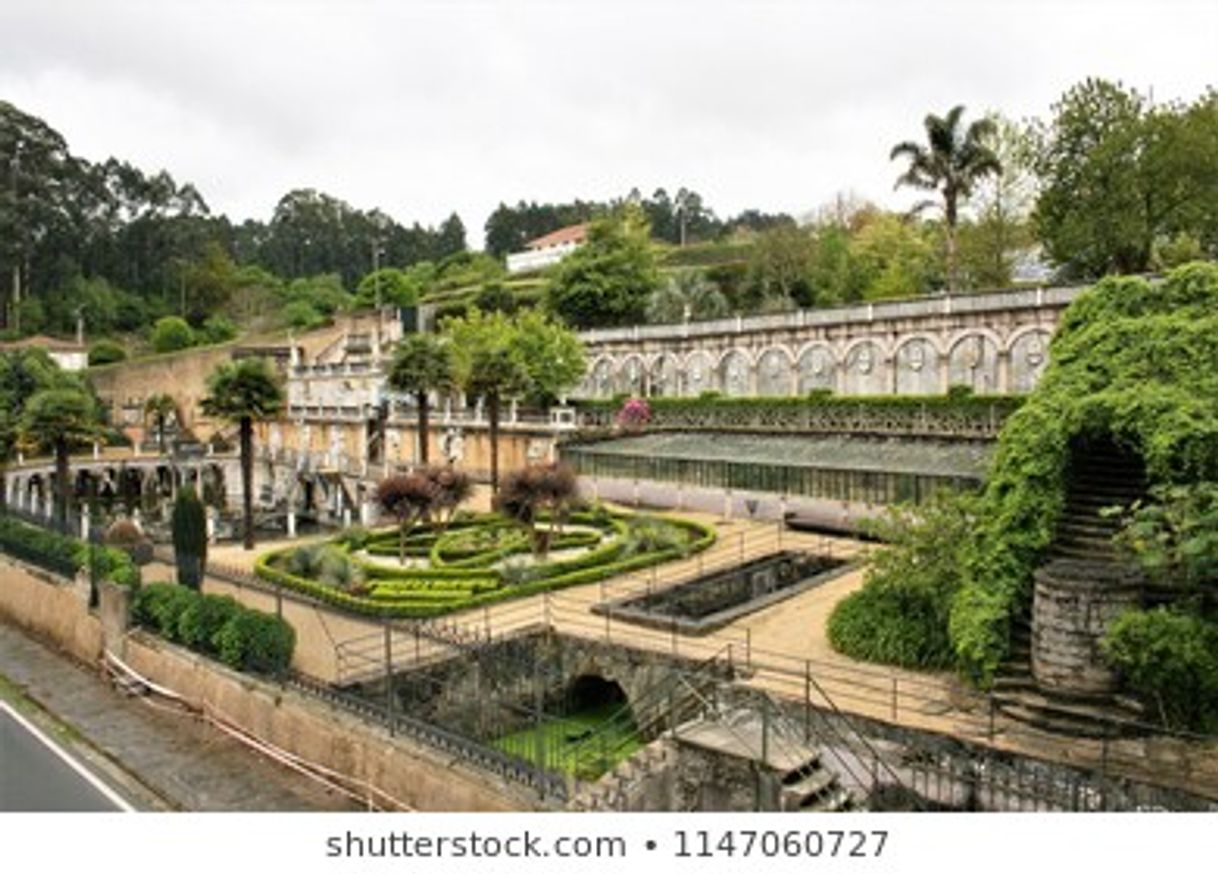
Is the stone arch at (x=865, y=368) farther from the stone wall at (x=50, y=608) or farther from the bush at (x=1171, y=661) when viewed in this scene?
the stone wall at (x=50, y=608)

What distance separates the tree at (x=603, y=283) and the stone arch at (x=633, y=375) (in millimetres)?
8137

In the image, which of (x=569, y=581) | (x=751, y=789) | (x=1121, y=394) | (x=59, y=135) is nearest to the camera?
(x=751, y=789)

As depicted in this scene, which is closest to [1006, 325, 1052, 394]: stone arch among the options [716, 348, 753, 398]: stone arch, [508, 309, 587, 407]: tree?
[716, 348, 753, 398]: stone arch

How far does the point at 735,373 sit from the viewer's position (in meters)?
48.1

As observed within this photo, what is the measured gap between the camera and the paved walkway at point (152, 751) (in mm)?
15414

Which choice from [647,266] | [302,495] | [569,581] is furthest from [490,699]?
[647,266]

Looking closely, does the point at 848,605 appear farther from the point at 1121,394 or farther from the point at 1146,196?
the point at 1146,196

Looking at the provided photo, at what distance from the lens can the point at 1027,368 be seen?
3731 centimetres

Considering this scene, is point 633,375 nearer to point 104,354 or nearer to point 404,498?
point 404,498

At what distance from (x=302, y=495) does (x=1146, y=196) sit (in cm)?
4512

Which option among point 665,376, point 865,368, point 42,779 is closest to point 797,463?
point 865,368

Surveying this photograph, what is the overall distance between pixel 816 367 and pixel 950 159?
11.2 metres

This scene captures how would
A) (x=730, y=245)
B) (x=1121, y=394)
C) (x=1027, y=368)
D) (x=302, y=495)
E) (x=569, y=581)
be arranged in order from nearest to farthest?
(x=1121, y=394)
(x=569, y=581)
(x=1027, y=368)
(x=302, y=495)
(x=730, y=245)

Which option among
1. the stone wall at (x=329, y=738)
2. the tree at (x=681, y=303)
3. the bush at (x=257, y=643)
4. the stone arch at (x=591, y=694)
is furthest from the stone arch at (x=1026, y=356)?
the stone wall at (x=329, y=738)
